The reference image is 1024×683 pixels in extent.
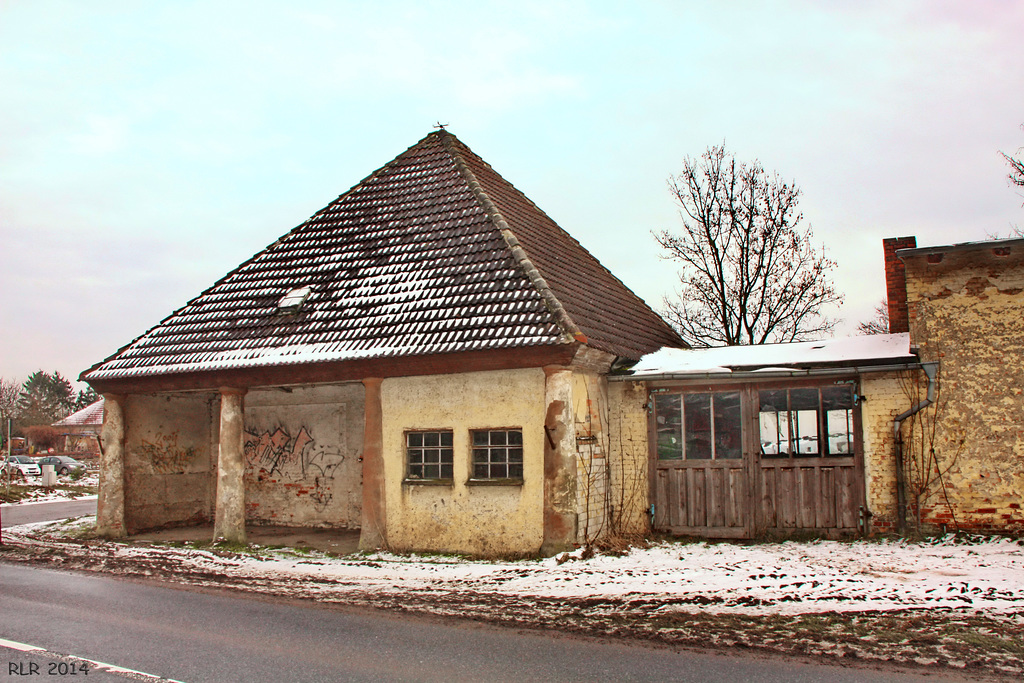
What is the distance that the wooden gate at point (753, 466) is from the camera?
11.2 metres

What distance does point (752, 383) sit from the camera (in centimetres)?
1171

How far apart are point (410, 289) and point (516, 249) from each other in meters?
1.85

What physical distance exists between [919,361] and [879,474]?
169cm

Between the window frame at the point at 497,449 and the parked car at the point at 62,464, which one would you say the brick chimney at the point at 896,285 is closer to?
the window frame at the point at 497,449

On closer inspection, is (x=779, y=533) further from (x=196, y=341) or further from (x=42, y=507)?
(x=42, y=507)

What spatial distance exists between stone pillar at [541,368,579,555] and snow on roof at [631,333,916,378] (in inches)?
68.4

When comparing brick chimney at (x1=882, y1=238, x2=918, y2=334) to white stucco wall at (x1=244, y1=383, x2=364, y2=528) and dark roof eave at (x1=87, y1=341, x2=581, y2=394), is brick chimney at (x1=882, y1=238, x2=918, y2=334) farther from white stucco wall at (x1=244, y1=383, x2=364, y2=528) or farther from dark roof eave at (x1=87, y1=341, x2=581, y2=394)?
white stucco wall at (x1=244, y1=383, x2=364, y2=528)

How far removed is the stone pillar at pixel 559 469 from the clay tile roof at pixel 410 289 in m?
0.84

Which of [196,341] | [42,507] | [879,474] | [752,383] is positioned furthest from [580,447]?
[42,507]

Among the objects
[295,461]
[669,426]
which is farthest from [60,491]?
[669,426]

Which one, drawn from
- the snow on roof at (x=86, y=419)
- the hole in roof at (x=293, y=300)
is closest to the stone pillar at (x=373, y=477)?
the hole in roof at (x=293, y=300)

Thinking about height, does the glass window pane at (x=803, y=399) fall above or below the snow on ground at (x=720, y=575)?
above

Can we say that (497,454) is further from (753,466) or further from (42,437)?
(42,437)

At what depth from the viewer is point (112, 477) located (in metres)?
14.0
